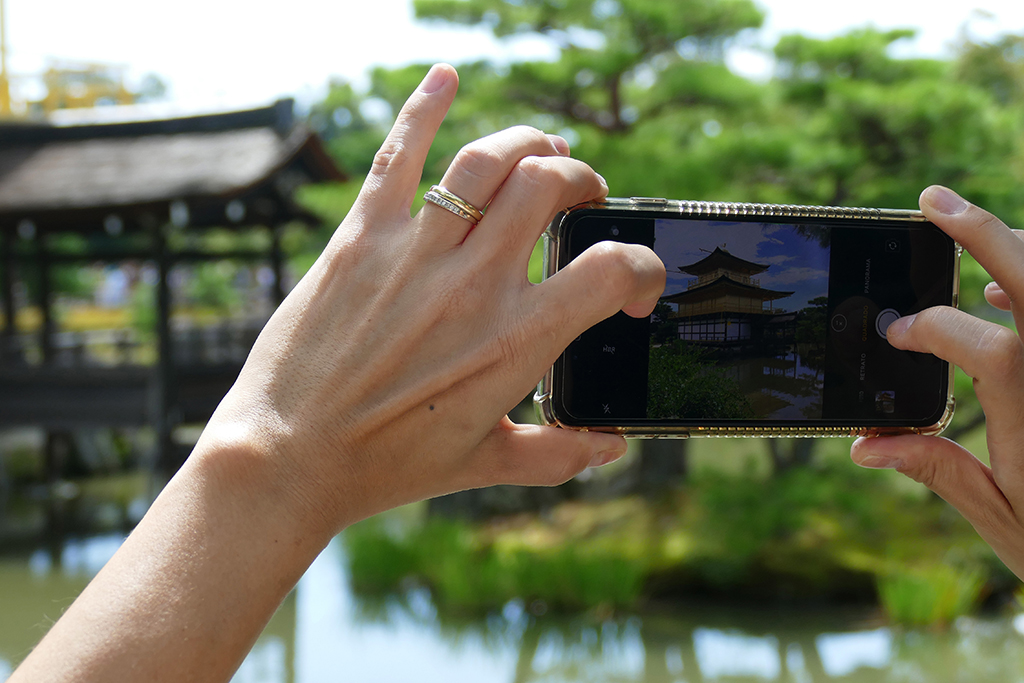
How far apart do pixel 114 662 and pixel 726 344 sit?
2.06 feet

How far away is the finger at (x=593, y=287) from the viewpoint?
52 cm

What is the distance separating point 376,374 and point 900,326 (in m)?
0.56

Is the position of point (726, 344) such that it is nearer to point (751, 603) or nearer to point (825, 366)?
point (825, 366)

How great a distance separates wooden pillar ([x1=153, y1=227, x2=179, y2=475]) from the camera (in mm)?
5129

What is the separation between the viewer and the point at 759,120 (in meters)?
4.43

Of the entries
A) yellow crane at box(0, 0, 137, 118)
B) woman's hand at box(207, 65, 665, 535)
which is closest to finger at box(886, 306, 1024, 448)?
woman's hand at box(207, 65, 665, 535)

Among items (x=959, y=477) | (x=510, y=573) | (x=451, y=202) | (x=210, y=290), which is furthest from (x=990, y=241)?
(x=210, y=290)

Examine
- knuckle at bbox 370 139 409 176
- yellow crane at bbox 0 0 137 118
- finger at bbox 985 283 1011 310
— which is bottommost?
finger at bbox 985 283 1011 310

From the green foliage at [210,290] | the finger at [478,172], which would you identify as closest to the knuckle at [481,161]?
the finger at [478,172]

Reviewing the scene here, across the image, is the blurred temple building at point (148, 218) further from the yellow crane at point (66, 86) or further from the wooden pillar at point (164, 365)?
the yellow crane at point (66, 86)

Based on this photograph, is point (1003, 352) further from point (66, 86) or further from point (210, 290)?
point (210, 290)

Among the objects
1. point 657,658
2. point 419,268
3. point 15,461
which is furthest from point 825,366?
point 15,461

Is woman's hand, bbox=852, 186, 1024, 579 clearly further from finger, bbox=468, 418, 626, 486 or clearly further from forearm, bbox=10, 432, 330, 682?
forearm, bbox=10, 432, 330, 682

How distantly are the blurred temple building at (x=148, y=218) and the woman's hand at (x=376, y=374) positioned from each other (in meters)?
4.72
